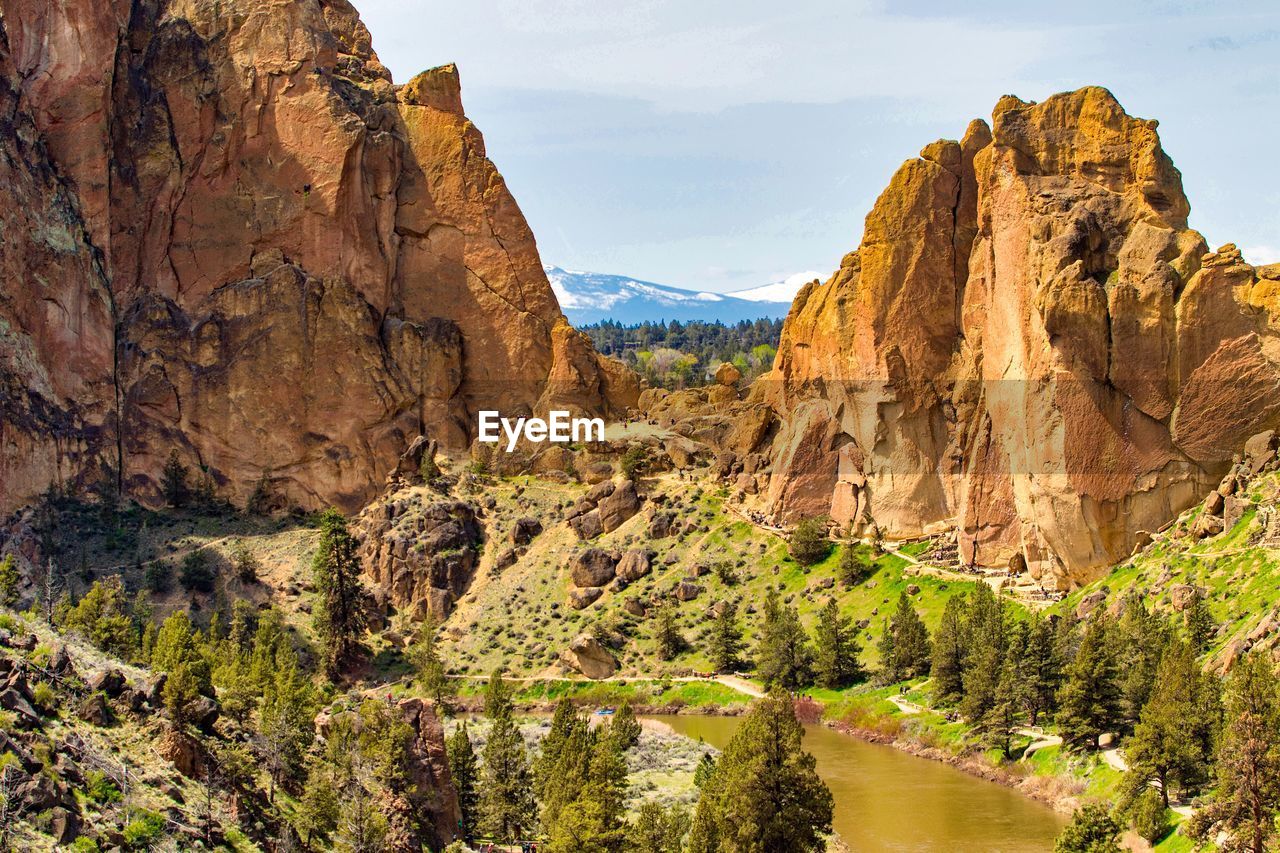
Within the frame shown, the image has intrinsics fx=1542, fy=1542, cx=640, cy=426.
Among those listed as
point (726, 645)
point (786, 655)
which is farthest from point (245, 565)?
point (786, 655)

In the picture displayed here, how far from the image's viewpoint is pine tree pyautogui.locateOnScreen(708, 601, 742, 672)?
9606cm

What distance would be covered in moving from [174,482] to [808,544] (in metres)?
50.3

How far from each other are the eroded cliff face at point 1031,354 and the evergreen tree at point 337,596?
30116 millimetres

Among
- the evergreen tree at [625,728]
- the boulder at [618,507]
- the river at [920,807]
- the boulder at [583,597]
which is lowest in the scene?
the river at [920,807]

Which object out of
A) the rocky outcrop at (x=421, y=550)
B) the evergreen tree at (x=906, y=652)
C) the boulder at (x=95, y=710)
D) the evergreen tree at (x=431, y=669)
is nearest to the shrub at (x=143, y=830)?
the boulder at (x=95, y=710)

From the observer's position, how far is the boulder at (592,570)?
108312mm

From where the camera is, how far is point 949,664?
8100cm

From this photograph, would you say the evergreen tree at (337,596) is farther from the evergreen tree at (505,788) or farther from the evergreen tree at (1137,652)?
the evergreen tree at (1137,652)

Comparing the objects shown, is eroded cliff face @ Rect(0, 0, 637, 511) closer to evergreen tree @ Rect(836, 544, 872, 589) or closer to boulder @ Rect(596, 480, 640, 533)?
boulder @ Rect(596, 480, 640, 533)

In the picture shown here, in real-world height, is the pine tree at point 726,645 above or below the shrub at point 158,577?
below

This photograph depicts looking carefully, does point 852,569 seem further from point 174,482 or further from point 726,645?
point 174,482

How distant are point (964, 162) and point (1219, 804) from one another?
210 ft

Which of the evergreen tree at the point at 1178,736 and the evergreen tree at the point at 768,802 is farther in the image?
the evergreen tree at the point at 1178,736

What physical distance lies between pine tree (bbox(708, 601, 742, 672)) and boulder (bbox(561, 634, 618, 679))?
6693 millimetres
